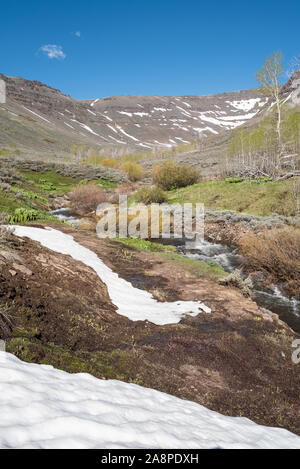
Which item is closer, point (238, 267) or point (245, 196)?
point (238, 267)

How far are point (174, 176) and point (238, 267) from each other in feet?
57.7

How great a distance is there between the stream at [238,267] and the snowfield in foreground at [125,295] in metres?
2.93

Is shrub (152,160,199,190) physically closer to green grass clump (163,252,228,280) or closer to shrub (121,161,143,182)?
shrub (121,161,143,182)

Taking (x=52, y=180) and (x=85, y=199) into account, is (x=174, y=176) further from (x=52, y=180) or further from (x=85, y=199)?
(x=52, y=180)

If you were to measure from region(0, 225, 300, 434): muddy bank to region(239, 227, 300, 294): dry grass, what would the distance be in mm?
3218

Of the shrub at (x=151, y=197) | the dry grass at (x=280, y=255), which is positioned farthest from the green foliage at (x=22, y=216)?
the shrub at (x=151, y=197)

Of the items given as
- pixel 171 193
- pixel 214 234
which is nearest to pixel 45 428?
pixel 214 234

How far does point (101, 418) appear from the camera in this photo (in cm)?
240

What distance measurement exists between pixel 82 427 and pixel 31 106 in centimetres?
20487

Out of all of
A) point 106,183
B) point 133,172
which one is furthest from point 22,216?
point 133,172

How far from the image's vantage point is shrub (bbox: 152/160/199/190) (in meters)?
27.7

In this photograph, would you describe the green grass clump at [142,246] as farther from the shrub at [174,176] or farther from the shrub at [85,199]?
the shrub at [174,176]

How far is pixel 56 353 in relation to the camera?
3.55 meters

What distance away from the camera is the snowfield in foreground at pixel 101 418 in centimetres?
207
